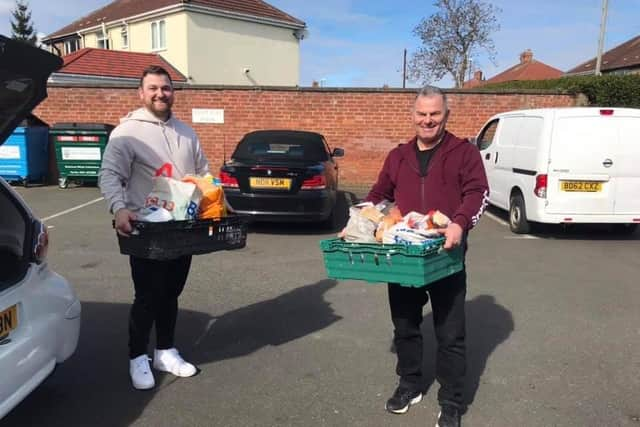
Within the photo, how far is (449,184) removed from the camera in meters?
2.65

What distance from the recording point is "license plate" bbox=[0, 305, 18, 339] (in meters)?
2.29

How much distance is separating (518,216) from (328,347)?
194 inches

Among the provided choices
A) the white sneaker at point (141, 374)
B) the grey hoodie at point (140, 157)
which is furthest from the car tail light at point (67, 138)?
the white sneaker at point (141, 374)

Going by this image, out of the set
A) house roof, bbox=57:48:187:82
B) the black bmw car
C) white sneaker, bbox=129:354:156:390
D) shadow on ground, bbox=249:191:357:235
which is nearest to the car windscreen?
the black bmw car

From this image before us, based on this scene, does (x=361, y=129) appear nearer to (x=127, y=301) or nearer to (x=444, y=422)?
(x=127, y=301)

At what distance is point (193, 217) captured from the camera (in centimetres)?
289

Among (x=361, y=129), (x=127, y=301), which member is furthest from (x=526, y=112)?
(x=127, y=301)

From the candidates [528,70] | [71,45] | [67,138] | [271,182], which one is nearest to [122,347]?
[271,182]

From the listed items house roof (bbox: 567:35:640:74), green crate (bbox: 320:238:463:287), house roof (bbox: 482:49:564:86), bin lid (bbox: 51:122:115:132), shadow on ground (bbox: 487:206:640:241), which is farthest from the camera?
house roof (bbox: 482:49:564:86)

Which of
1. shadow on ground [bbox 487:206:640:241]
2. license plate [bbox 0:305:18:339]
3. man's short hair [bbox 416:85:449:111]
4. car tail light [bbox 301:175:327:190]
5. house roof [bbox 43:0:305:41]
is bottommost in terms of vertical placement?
shadow on ground [bbox 487:206:640:241]

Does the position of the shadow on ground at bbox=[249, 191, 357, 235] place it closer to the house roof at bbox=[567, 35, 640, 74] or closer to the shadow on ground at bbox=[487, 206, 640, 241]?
the shadow on ground at bbox=[487, 206, 640, 241]

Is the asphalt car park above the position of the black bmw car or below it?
below

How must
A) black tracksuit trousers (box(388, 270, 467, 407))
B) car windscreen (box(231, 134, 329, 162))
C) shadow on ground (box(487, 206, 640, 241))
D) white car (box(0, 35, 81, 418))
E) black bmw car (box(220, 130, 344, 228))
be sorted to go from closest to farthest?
1. white car (box(0, 35, 81, 418))
2. black tracksuit trousers (box(388, 270, 467, 407))
3. black bmw car (box(220, 130, 344, 228))
4. shadow on ground (box(487, 206, 640, 241))
5. car windscreen (box(231, 134, 329, 162))

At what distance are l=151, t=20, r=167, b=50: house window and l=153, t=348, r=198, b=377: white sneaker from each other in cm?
2694
